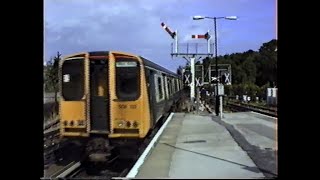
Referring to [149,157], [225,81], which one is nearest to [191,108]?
[225,81]

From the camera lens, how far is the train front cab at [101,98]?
39.5 ft

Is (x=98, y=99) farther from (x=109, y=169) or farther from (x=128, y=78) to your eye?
(x=109, y=169)

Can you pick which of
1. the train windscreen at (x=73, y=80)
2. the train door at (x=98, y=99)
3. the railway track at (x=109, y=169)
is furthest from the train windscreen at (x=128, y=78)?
the railway track at (x=109, y=169)

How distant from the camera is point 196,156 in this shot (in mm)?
10953

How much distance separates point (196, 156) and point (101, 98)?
274 centimetres

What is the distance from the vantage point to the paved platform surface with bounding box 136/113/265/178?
812 centimetres

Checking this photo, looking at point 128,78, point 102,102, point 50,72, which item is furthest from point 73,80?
point 50,72

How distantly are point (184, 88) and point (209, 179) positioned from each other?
3499 centimetres

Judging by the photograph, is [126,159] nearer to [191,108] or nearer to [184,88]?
[191,108]

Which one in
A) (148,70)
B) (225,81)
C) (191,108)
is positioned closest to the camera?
(148,70)

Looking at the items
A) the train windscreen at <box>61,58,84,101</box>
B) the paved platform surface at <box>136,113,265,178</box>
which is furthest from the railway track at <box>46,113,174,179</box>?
Result: the train windscreen at <box>61,58,84,101</box>
